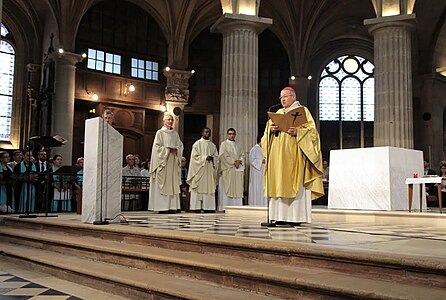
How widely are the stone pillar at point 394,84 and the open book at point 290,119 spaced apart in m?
7.43

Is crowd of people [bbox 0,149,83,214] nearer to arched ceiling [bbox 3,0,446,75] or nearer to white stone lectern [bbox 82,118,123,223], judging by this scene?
white stone lectern [bbox 82,118,123,223]

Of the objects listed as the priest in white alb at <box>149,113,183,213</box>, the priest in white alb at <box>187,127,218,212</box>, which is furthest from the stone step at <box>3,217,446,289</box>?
the priest in white alb at <box>187,127,218,212</box>

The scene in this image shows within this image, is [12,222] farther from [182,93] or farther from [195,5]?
[195,5]

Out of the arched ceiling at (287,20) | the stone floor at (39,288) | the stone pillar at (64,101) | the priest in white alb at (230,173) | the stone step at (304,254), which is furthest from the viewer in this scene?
the arched ceiling at (287,20)

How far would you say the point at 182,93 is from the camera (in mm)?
22062

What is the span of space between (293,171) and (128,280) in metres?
3.00

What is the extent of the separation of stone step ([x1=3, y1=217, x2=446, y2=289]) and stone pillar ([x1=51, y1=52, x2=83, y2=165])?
13415 mm

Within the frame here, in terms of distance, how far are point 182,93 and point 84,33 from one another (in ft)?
15.3

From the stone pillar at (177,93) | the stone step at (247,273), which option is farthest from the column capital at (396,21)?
the stone step at (247,273)

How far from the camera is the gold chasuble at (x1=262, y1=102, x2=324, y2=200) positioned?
672cm

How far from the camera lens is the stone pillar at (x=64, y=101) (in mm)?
19000

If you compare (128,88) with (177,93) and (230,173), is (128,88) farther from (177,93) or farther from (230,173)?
(230,173)

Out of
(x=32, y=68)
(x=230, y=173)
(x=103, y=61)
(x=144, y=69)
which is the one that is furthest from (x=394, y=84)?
(x=32, y=68)

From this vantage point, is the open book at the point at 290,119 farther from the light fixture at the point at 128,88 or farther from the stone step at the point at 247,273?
the light fixture at the point at 128,88
